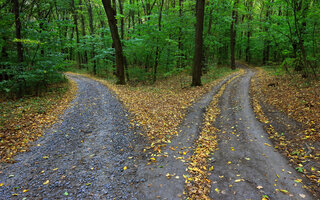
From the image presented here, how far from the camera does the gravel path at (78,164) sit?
3.82 metres

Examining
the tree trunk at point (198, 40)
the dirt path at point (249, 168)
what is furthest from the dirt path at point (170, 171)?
the tree trunk at point (198, 40)

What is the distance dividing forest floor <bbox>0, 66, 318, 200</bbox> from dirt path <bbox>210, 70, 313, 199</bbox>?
21 mm

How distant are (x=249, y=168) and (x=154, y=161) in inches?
106

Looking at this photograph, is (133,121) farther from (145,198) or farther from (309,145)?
(309,145)

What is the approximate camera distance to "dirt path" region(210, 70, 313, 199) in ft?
12.4

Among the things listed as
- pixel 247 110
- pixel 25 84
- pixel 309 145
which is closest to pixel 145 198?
pixel 309 145

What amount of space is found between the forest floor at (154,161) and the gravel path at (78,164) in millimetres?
23

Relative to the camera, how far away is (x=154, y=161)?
5.01 m

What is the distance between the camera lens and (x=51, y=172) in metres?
4.43

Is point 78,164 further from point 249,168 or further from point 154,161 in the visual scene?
point 249,168

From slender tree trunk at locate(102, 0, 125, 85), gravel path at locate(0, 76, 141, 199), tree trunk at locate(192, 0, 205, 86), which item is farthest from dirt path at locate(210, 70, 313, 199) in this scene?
slender tree trunk at locate(102, 0, 125, 85)

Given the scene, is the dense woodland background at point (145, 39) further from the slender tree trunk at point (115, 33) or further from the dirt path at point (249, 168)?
the dirt path at point (249, 168)

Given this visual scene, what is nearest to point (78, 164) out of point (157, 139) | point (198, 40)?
point (157, 139)

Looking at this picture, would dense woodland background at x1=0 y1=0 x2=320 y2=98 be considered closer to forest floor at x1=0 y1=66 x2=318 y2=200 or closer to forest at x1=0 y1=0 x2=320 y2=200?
forest at x1=0 y1=0 x2=320 y2=200
